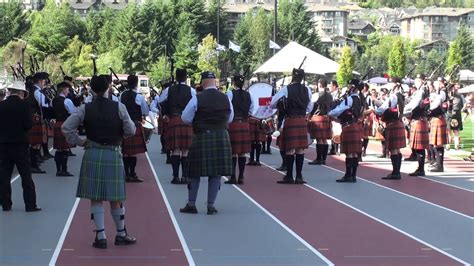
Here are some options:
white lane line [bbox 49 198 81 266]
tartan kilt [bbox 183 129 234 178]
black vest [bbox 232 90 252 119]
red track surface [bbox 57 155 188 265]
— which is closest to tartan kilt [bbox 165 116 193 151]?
black vest [bbox 232 90 252 119]

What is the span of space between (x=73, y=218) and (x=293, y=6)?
9534 cm

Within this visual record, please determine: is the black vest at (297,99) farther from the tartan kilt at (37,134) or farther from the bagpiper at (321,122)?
the tartan kilt at (37,134)

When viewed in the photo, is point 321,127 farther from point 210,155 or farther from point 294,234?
point 294,234

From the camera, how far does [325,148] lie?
15883 millimetres

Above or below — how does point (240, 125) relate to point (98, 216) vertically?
above

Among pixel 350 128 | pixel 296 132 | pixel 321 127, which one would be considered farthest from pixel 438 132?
pixel 296 132

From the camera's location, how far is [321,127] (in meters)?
15.6

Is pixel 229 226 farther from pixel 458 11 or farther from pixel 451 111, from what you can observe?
pixel 458 11

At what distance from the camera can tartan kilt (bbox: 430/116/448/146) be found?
45.4 ft

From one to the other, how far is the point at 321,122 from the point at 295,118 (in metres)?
3.61

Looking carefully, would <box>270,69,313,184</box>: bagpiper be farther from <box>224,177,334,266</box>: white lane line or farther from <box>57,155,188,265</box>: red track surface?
<box>57,155,188,265</box>: red track surface

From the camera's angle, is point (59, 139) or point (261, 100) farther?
point (261, 100)

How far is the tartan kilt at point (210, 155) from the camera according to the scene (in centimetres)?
899

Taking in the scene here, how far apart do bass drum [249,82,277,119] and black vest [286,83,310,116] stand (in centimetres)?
162
